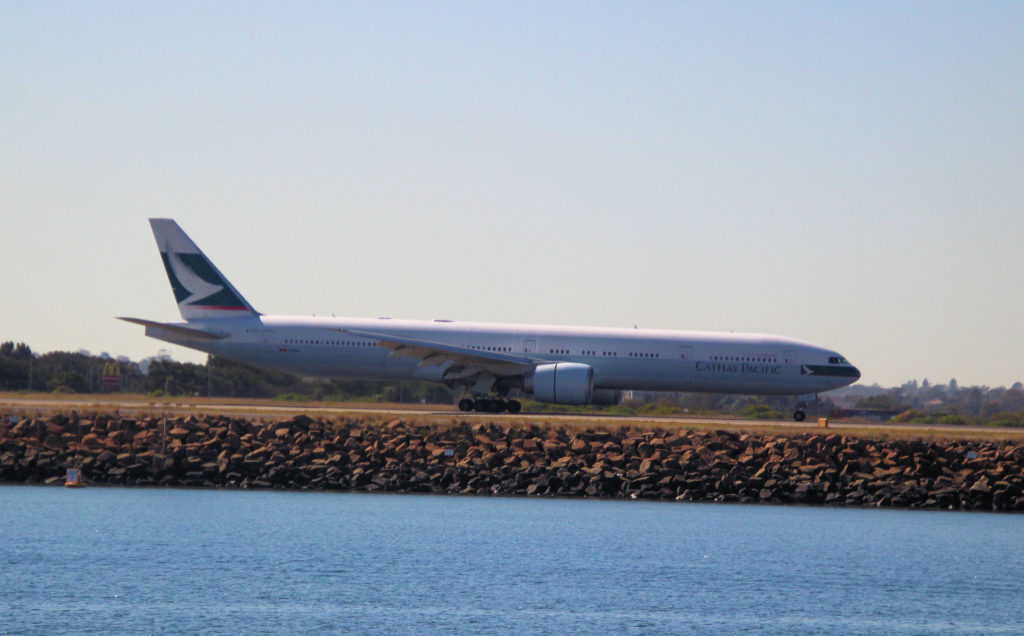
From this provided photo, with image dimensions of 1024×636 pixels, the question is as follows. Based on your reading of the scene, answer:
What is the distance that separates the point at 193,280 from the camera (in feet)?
165

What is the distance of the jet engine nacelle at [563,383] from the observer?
45375 millimetres

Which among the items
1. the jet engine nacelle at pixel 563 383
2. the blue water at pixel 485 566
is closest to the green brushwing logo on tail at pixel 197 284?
the jet engine nacelle at pixel 563 383

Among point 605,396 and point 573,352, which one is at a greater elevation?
point 573,352

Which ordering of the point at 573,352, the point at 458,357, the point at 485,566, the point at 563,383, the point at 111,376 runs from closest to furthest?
1. the point at 485,566
2. the point at 563,383
3. the point at 458,357
4. the point at 573,352
5. the point at 111,376

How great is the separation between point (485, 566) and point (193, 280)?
27.8 m

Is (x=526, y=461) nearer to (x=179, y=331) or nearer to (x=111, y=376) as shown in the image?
(x=179, y=331)

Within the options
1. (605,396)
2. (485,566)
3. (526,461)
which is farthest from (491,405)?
(485,566)

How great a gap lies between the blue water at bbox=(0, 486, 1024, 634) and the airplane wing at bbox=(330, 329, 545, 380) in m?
11.8

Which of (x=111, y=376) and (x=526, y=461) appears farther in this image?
(x=111, y=376)

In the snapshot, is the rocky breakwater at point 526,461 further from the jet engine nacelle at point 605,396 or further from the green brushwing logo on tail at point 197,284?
the green brushwing logo on tail at point 197,284

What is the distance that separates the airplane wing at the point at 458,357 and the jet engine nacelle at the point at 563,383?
92 centimetres

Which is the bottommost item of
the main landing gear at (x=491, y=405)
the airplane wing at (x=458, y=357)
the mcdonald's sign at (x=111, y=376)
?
the main landing gear at (x=491, y=405)

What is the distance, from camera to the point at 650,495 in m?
35.2

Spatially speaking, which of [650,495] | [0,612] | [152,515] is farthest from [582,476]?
[0,612]
